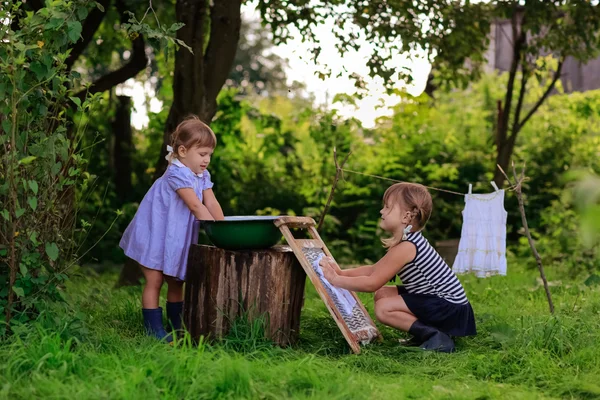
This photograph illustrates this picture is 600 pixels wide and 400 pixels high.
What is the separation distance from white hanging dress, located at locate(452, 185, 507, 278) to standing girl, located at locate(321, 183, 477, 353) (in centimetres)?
63

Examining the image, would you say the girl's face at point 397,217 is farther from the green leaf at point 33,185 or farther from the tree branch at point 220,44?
the tree branch at point 220,44

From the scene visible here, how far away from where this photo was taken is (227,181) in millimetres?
10555

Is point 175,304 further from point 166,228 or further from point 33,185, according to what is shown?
point 33,185

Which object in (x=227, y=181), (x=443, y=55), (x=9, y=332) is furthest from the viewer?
(x=227, y=181)

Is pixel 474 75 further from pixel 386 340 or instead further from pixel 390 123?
pixel 386 340

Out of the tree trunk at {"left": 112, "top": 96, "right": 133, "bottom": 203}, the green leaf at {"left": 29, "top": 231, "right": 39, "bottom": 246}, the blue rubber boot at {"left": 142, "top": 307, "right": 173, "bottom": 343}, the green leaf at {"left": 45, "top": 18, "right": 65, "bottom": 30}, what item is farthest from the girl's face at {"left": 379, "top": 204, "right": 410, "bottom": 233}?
the tree trunk at {"left": 112, "top": 96, "right": 133, "bottom": 203}

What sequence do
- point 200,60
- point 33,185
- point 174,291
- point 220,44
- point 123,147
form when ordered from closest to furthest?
point 33,185 → point 174,291 → point 200,60 → point 220,44 → point 123,147

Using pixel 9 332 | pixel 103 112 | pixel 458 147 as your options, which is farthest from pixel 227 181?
pixel 9 332

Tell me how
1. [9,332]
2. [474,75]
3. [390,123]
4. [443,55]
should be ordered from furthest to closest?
1. [390,123]
2. [474,75]
3. [443,55]
4. [9,332]

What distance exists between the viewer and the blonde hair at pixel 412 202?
4.64 m

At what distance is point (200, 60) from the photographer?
712cm

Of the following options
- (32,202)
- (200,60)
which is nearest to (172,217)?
(32,202)

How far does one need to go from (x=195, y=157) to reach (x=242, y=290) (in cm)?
86

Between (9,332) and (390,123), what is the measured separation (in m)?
7.86
